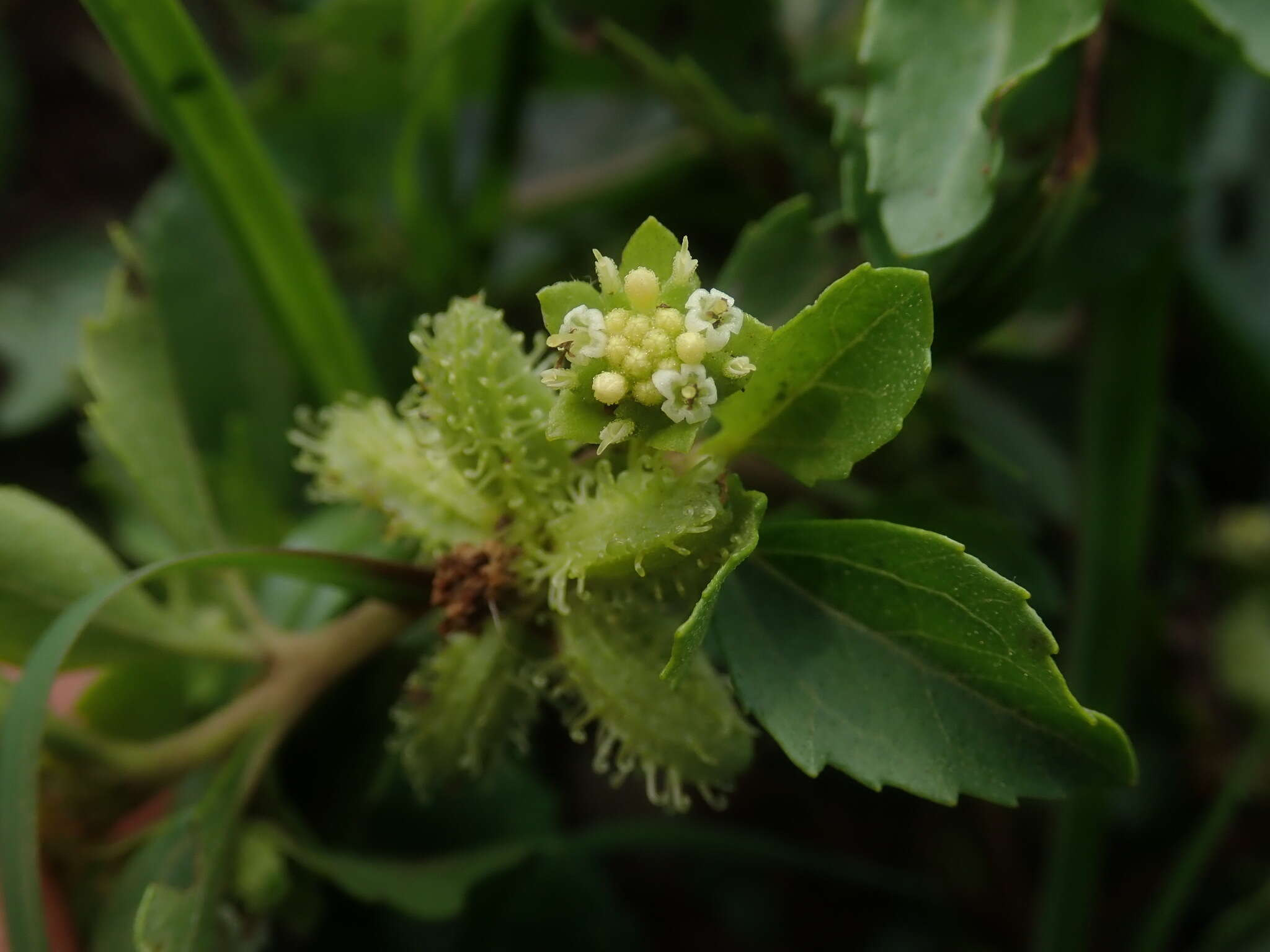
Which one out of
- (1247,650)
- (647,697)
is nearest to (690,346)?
(647,697)

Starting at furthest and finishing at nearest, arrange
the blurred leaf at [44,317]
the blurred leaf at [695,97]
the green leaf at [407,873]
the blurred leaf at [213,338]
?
the blurred leaf at [44,317] → the blurred leaf at [213,338] → the blurred leaf at [695,97] → the green leaf at [407,873]

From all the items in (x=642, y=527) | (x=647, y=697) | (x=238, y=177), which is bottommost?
(x=647, y=697)

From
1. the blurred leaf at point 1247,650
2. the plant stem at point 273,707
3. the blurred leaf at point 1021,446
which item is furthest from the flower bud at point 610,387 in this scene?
the blurred leaf at point 1247,650

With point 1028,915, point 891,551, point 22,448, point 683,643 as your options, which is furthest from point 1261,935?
point 22,448

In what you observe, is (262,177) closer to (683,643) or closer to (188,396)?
(188,396)

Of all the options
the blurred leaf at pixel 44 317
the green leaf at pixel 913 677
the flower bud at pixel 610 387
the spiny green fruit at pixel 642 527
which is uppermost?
the blurred leaf at pixel 44 317

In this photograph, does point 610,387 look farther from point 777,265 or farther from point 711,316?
point 777,265

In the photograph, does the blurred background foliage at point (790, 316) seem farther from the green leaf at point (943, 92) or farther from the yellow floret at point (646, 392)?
the yellow floret at point (646, 392)
